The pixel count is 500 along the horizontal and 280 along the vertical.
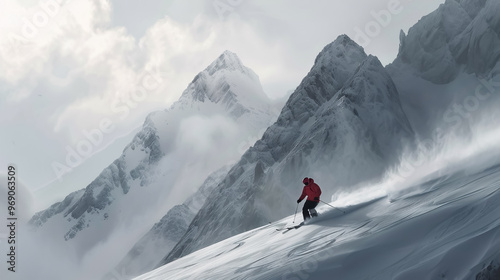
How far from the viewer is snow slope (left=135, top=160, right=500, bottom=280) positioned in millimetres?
11203

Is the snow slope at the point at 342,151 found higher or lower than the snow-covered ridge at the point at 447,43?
lower

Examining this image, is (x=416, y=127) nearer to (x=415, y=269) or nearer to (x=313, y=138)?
(x=313, y=138)

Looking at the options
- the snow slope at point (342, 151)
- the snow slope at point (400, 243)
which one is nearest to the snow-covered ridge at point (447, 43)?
the snow slope at point (342, 151)

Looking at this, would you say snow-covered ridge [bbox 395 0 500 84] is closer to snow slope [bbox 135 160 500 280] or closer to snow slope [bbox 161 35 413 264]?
snow slope [bbox 161 35 413 264]

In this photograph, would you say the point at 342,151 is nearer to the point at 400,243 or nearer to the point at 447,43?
the point at 447,43

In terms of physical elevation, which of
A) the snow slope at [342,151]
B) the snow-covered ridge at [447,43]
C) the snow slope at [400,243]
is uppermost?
the snow-covered ridge at [447,43]

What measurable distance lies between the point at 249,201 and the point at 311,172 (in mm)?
23082

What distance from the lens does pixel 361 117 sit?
509 ft

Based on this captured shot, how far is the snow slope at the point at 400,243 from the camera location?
441 inches

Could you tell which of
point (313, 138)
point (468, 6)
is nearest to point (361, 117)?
point (313, 138)

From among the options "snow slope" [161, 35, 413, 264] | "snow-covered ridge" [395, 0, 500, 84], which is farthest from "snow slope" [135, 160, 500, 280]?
"snow-covered ridge" [395, 0, 500, 84]

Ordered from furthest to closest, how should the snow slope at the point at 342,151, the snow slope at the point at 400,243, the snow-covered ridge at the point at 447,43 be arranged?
the snow-covered ridge at the point at 447,43 < the snow slope at the point at 342,151 < the snow slope at the point at 400,243

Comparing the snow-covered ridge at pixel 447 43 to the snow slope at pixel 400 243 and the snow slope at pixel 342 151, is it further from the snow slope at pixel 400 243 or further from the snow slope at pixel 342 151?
the snow slope at pixel 400 243

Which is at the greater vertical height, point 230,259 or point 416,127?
point 416,127
